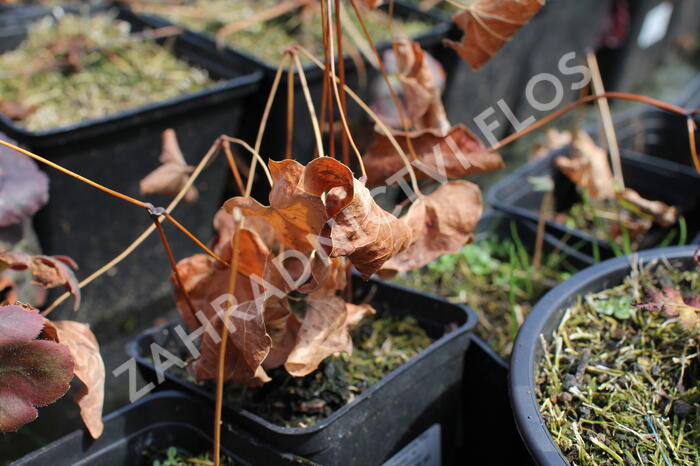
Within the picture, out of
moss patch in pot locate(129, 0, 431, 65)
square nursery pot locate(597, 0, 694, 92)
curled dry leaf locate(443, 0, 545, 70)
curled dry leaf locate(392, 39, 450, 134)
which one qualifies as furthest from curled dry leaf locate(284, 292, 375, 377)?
square nursery pot locate(597, 0, 694, 92)

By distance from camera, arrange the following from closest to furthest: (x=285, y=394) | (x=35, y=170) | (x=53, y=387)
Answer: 1. (x=53, y=387)
2. (x=285, y=394)
3. (x=35, y=170)

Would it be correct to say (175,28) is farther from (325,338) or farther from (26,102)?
(325,338)

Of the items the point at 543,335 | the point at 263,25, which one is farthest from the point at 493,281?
the point at 263,25

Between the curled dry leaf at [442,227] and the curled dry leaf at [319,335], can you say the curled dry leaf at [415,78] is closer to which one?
the curled dry leaf at [442,227]

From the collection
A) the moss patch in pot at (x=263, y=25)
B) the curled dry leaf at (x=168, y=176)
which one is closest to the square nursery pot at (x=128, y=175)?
the moss patch in pot at (x=263, y=25)

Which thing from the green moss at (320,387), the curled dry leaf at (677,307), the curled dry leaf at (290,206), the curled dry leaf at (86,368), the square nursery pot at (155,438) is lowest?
the square nursery pot at (155,438)

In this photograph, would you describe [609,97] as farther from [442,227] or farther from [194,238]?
[194,238]

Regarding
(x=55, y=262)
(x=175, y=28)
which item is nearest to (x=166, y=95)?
(x=175, y=28)
